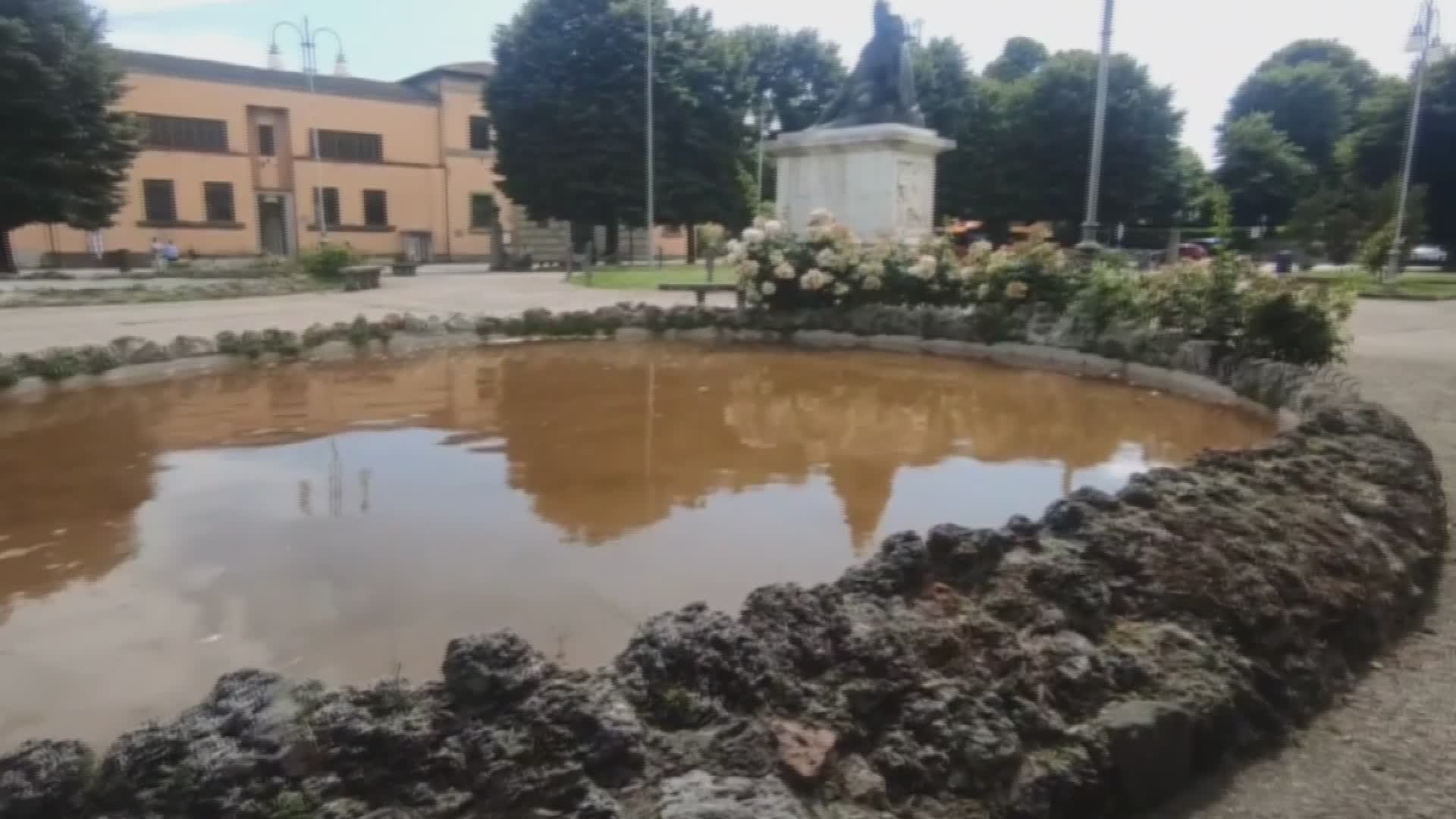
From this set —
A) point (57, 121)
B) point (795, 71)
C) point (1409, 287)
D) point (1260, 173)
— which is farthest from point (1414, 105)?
point (57, 121)

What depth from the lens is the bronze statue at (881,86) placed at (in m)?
14.6

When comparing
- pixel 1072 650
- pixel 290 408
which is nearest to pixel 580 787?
pixel 1072 650

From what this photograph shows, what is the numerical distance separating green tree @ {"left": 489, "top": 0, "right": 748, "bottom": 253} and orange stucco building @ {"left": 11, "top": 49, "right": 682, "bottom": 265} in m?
3.26

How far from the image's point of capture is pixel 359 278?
69.9ft

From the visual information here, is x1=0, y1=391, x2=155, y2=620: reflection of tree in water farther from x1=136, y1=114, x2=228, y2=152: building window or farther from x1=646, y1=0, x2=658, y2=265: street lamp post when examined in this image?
x1=136, y1=114, x2=228, y2=152: building window

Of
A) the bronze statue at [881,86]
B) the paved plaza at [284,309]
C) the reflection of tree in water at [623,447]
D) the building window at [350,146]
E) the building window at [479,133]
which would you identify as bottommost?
the reflection of tree in water at [623,447]

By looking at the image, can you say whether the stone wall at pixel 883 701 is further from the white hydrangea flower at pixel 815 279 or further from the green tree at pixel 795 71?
the green tree at pixel 795 71

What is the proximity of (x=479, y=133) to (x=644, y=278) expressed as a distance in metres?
21.9

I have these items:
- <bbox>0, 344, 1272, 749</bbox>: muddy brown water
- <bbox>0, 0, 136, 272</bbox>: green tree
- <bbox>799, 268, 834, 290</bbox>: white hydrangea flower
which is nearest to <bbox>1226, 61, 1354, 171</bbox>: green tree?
<bbox>799, 268, 834, 290</bbox>: white hydrangea flower

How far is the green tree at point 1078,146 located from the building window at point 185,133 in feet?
91.0

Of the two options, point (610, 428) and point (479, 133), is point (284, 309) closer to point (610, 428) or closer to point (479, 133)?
point (610, 428)

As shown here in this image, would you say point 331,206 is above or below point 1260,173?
below

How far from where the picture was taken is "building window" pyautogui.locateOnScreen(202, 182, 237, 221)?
1453 inches

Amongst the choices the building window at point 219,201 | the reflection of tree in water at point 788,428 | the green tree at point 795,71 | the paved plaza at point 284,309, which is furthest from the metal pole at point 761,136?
the reflection of tree in water at point 788,428
